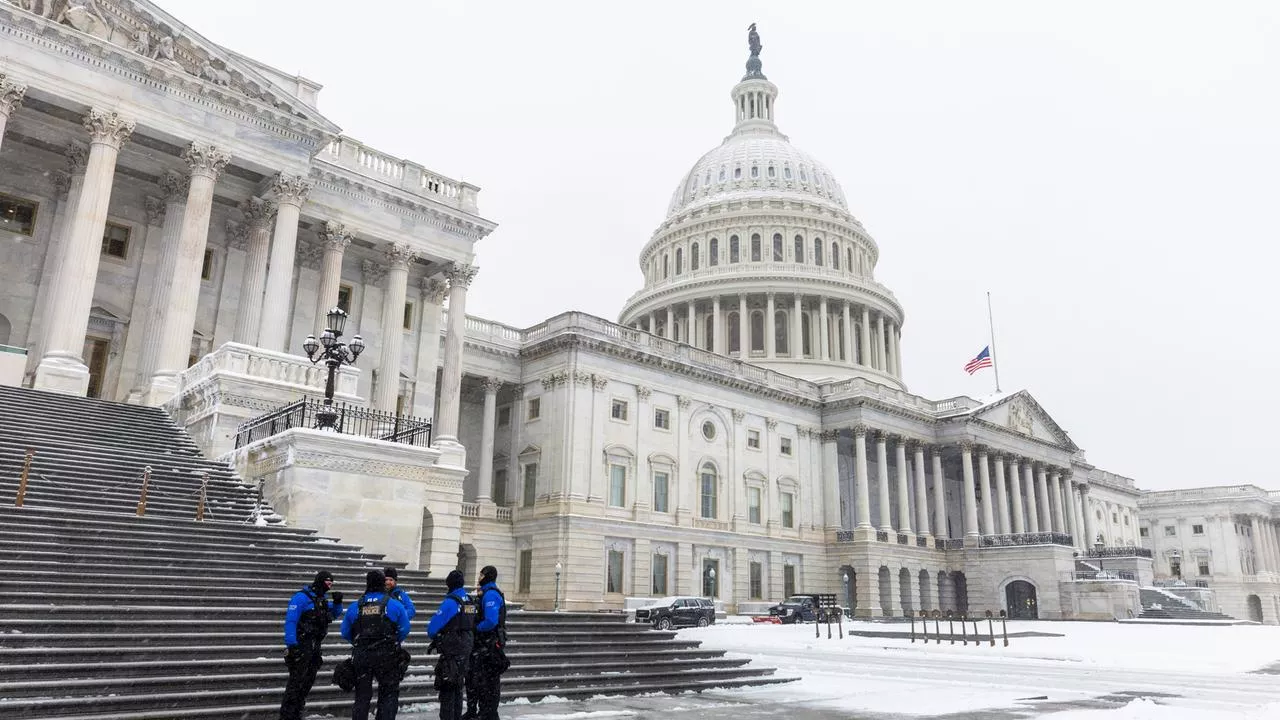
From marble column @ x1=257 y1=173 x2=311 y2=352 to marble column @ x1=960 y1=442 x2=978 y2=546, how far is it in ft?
178

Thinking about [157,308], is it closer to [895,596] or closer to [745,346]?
[895,596]

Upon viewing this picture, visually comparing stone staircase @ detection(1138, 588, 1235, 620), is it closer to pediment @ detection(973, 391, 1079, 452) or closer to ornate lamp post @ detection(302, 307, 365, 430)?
pediment @ detection(973, 391, 1079, 452)

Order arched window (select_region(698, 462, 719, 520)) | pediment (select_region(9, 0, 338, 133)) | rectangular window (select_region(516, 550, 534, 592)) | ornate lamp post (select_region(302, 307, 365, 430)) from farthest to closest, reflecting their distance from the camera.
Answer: arched window (select_region(698, 462, 719, 520))
rectangular window (select_region(516, 550, 534, 592))
pediment (select_region(9, 0, 338, 133))
ornate lamp post (select_region(302, 307, 365, 430))

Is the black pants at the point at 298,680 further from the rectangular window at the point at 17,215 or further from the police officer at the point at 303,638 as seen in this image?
the rectangular window at the point at 17,215

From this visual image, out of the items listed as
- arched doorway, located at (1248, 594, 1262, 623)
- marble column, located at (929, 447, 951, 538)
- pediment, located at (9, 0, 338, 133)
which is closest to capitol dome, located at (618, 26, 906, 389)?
marble column, located at (929, 447, 951, 538)

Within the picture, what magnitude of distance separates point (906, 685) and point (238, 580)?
11.9 metres

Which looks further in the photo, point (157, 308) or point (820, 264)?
point (820, 264)

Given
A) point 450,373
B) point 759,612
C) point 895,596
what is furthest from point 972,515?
point 450,373

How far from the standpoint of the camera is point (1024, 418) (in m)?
78.2

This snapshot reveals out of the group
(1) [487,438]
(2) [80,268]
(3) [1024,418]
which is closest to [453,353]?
(2) [80,268]

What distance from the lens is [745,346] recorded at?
80188 mm

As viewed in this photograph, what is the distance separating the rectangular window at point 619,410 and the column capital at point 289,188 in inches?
977

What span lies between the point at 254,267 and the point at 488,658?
26.9m

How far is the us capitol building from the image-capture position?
27000 mm
